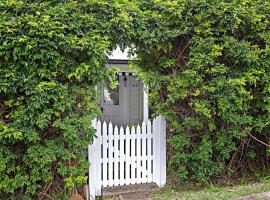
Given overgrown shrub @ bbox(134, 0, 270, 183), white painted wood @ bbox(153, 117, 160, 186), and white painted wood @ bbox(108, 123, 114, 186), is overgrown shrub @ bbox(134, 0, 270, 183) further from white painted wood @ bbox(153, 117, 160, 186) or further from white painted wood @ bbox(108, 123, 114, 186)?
white painted wood @ bbox(108, 123, 114, 186)

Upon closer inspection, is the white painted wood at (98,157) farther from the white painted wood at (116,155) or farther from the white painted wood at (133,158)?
the white painted wood at (133,158)

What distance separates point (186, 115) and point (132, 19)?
1754 mm

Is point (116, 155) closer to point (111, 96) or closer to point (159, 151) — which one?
point (159, 151)

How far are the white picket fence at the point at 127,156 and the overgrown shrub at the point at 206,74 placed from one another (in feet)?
0.97

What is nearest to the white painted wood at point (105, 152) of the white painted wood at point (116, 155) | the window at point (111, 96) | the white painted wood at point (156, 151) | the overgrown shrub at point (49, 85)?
the white painted wood at point (116, 155)

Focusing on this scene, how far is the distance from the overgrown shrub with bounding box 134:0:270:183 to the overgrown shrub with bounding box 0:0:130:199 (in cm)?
82

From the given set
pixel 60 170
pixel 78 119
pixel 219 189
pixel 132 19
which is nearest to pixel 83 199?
pixel 60 170

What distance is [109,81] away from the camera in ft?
13.8

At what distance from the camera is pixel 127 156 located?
16.0 feet

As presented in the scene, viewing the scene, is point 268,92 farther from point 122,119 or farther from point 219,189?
point 122,119

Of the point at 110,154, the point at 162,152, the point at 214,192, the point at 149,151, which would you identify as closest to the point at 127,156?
the point at 110,154

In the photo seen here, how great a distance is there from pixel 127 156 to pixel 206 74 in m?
1.88

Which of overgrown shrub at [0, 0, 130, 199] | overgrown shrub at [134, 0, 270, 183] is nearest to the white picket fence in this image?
overgrown shrub at [134, 0, 270, 183]

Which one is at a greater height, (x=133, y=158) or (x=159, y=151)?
(x=159, y=151)
